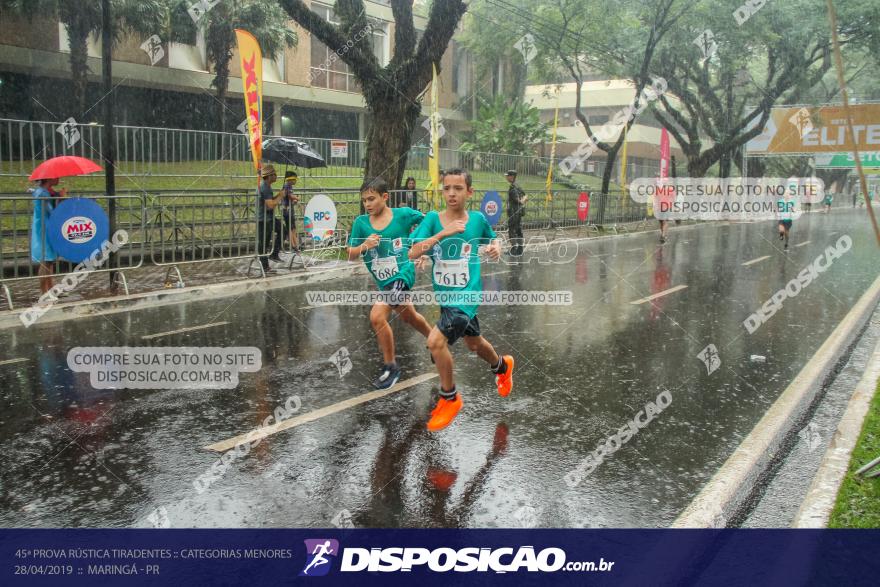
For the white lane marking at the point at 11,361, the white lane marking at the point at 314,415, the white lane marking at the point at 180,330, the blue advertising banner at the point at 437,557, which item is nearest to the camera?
the blue advertising banner at the point at 437,557

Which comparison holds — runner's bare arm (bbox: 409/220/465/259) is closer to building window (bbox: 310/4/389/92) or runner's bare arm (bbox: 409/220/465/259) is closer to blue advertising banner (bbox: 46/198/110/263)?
blue advertising banner (bbox: 46/198/110/263)

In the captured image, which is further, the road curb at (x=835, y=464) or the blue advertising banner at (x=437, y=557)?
the road curb at (x=835, y=464)

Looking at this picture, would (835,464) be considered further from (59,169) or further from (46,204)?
(46,204)

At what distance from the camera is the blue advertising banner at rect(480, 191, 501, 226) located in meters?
21.3

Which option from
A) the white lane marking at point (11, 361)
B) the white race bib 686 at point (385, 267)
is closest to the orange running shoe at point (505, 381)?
the white race bib 686 at point (385, 267)

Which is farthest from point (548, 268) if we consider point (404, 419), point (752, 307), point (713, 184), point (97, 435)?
point (713, 184)

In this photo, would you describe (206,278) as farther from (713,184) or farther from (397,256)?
(713,184)

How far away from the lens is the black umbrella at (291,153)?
732 inches

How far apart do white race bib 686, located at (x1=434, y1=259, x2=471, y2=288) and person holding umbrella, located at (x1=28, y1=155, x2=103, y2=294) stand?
6.31 meters

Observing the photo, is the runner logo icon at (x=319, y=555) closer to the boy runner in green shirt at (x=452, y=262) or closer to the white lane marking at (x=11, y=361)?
the boy runner in green shirt at (x=452, y=262)

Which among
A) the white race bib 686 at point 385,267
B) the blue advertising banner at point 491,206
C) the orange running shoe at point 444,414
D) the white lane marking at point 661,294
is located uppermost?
the blue advertising banner at point 491,206

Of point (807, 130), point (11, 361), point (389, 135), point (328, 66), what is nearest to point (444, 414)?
point (11, 361)

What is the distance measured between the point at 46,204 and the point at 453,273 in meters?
6.88

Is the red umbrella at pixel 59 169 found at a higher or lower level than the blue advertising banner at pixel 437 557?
higher
